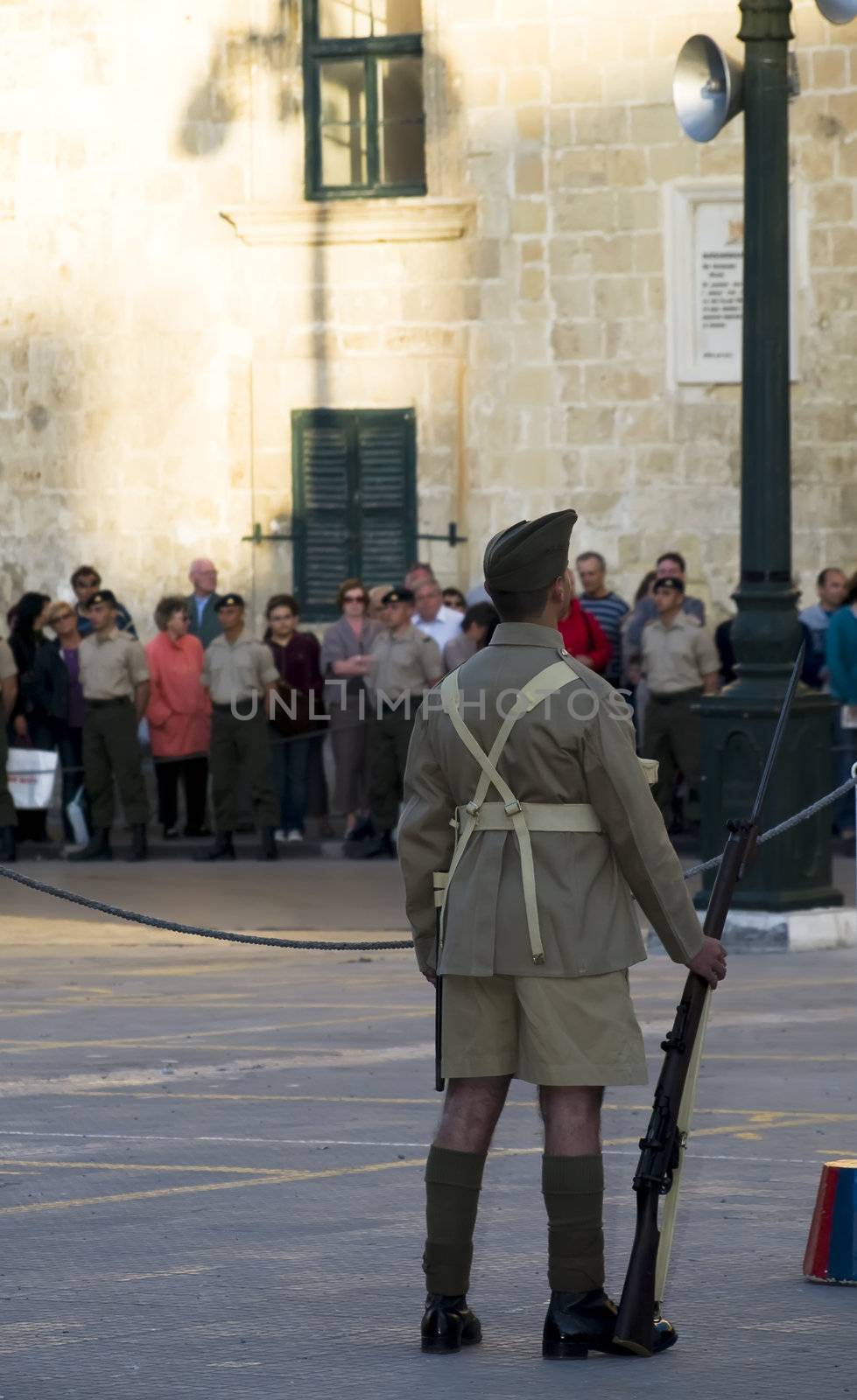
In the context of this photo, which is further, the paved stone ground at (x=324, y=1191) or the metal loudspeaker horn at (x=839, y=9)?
the metal loudspeaker horn at (x=839, y=9)

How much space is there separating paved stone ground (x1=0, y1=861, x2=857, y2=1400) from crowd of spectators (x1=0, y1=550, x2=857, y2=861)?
18.0ft

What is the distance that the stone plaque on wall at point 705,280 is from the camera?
2055cm

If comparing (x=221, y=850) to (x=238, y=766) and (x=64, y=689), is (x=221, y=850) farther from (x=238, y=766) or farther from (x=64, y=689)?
(x=64, y=689)

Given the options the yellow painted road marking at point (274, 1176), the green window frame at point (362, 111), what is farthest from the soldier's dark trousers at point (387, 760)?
the yellow painted road marking at point (274, 1176)

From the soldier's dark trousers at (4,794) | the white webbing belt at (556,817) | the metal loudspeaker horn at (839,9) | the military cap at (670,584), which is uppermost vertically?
the metal loudspeaker horn at (839,9)

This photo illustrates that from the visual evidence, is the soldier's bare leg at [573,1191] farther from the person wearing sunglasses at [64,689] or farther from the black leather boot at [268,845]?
the person wearing sunglasses at [64,689]

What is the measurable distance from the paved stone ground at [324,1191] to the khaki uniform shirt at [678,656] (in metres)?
5.59

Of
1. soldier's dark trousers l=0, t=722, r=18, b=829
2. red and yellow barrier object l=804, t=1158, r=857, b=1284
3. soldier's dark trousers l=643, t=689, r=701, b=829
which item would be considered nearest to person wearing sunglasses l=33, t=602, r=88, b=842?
soldier's dark trousers l=0, t=722, r=18, b=829

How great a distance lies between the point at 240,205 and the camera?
2147 cm

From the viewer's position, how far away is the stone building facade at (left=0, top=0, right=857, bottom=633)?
813 inches

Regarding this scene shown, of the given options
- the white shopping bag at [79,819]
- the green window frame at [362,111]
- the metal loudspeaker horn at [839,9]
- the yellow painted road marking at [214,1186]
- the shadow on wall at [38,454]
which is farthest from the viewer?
the shadow on wall at [38,454]

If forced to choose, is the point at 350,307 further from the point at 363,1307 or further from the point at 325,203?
the point at 363,1307

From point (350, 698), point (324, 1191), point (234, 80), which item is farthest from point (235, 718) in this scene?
point (324, 1191)

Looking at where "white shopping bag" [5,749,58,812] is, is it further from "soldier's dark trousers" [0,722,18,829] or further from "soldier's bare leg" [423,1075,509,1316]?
"soldier's bare leg" [423,1075,509,1316]
